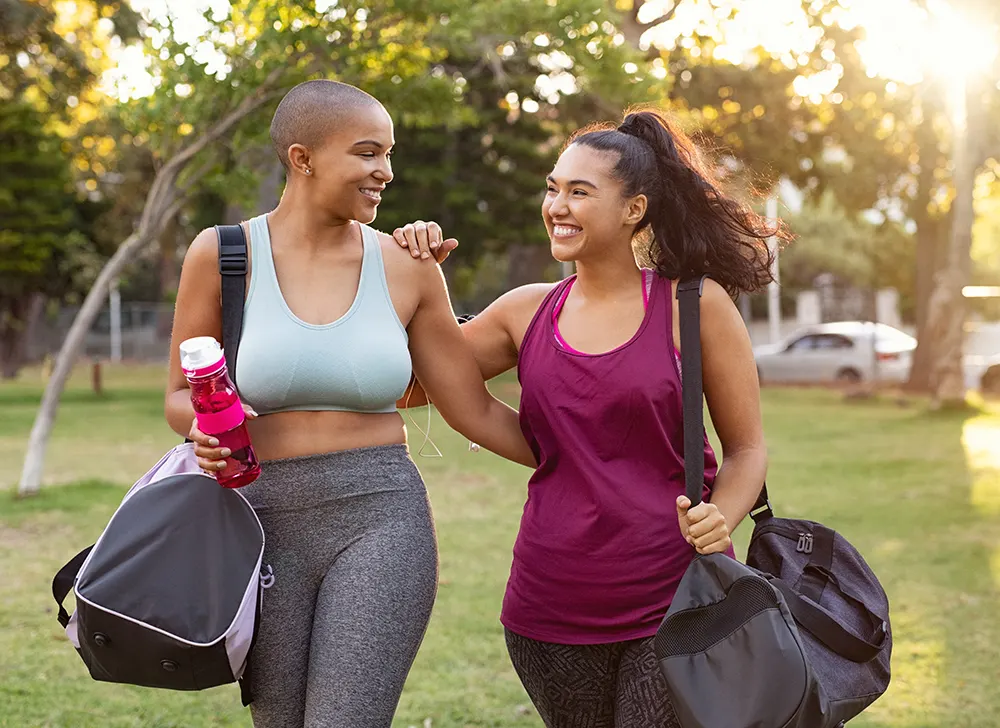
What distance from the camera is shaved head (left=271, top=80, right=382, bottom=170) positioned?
2.99 m

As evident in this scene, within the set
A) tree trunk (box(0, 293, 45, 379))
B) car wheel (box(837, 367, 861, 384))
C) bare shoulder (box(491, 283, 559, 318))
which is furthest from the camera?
Result: tree trunk (box(0, 293, 45, 379))

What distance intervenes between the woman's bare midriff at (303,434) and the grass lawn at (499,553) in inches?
109

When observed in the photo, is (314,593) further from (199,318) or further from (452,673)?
(452,673)

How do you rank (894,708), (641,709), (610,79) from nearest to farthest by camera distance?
(641,709) < (894,708) < (610,79)

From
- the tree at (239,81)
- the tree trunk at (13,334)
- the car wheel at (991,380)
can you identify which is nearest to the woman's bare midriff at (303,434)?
the tree at (239,81)

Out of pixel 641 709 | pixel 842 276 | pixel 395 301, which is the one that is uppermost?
pixel 395 301

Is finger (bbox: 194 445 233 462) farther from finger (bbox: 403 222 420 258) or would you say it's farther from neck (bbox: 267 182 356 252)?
finger (bbox: 403 222 420 258)

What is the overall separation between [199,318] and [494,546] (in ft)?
22.0

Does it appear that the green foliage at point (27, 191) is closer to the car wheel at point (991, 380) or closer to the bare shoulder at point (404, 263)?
the car wheel at point (991, 380)

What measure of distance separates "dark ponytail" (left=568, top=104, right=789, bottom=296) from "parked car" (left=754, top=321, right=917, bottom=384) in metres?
24.3

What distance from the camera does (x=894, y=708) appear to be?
5.55 m

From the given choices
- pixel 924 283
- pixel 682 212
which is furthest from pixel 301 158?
pixel 924 283

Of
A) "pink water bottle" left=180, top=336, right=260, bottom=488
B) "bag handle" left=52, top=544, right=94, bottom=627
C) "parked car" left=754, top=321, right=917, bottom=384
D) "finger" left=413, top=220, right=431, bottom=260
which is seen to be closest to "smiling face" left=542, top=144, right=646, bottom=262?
"finger" left=413, top=220, right=431, bottom=260

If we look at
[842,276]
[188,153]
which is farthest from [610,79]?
[842,276]
